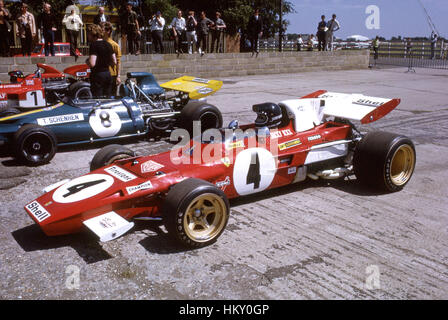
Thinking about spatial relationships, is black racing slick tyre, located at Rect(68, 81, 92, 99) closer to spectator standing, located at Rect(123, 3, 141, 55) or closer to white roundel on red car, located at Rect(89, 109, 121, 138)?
white roundel on red car, located at Rect(89, 109, 121, 138)

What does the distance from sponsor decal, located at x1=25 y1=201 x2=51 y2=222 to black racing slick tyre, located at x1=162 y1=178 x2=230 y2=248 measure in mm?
997

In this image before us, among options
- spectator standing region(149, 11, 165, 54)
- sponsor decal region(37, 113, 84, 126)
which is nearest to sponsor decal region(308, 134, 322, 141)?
sponsor decal region(37, 113, 84, 126)

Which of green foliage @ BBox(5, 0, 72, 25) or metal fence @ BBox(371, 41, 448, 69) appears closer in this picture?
green foliage @ BBox(5, 0, 72, 25)

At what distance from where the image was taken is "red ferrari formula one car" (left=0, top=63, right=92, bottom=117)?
8125mm

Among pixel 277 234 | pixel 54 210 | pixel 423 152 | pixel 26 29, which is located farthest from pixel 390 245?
pixel 26 29

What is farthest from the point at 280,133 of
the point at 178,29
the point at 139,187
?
the point at 178,29

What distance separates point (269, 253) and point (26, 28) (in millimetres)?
11956

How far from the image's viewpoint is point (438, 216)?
469 centimetres

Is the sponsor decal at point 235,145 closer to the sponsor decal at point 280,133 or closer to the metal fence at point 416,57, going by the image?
the sponsor decal at point 280,133

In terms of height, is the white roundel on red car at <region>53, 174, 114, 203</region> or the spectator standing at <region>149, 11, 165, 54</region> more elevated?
the spectator standing at <region>149, 11, 165, 54</region>

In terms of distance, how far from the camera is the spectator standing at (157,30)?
15.7 metres

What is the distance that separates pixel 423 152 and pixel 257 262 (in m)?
4.74

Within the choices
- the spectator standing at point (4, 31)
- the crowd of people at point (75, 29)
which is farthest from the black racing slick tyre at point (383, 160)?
the spectator standing at point (4, 31)

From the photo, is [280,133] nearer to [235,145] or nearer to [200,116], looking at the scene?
[235,145]
